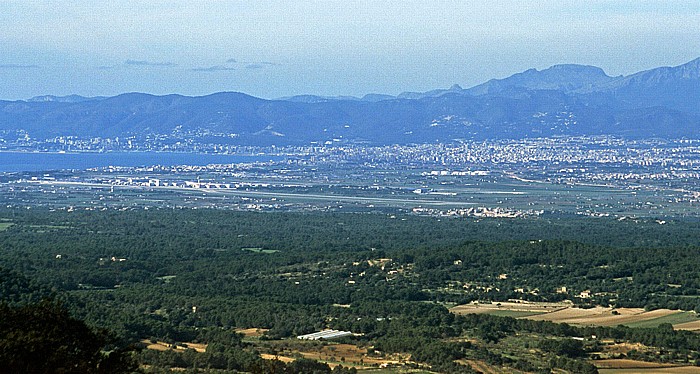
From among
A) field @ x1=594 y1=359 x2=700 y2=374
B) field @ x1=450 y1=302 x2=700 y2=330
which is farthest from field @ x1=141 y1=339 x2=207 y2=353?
field @ x1=450 y1=302 x2=700 y2=330

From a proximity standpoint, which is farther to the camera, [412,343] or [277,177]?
[277,177]

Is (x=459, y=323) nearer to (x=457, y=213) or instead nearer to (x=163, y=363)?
(x=163, y=363)

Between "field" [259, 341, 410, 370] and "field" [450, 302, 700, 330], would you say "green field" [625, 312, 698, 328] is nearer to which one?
"field" [450, 302, 700, 330]

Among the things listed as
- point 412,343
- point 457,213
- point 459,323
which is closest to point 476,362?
point 412,343

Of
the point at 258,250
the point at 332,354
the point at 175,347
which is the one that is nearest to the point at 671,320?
the point at 332,354

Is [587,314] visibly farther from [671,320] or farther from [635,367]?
[635,367]

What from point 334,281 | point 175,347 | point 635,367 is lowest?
point 635,367
